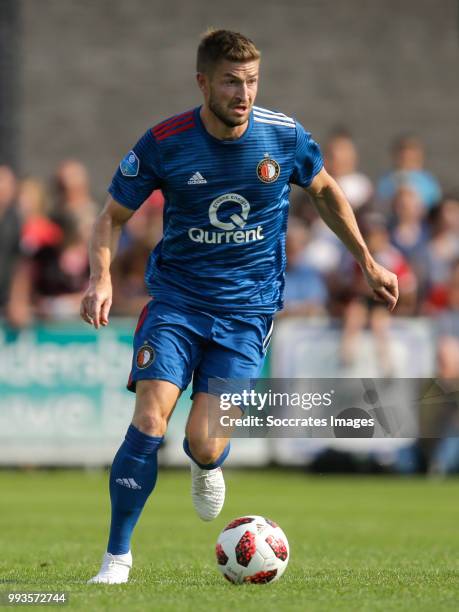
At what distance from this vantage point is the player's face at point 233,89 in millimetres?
6586

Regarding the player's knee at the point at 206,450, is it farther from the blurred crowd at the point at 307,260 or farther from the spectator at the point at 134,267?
the spectator at the point at 134,267

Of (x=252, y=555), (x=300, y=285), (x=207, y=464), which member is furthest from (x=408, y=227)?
(x=252, y=555)

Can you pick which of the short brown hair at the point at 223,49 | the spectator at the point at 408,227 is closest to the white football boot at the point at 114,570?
the short brown hair at the point at 223,49

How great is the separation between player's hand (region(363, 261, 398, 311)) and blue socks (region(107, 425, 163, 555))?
1420 mm

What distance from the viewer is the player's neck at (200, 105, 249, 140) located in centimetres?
679

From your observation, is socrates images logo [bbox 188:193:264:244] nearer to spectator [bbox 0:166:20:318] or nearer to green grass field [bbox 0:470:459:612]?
green grass field [bbox 0:470:459:612]

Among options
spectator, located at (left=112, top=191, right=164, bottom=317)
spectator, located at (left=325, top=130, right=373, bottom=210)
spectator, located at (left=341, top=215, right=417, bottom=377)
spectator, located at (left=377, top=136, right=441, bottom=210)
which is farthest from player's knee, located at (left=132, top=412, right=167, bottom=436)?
spectator, located at (left=377, top=136, right=441, bottom=210)

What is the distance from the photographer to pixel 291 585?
21.4ft

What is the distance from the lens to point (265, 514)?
10.7 m

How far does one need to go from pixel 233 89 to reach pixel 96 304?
1.21 meters

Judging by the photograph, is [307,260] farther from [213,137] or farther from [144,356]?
[144,356]

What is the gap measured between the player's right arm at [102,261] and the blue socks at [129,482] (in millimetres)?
570

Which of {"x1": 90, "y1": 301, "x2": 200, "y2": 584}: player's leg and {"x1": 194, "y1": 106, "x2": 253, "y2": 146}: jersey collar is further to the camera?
{"x1": 194, "y1": 106, "x2": 253, "y2": 146}: jersey collar

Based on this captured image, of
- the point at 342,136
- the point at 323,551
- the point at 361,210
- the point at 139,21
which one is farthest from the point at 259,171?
Result: the point at 139,21
